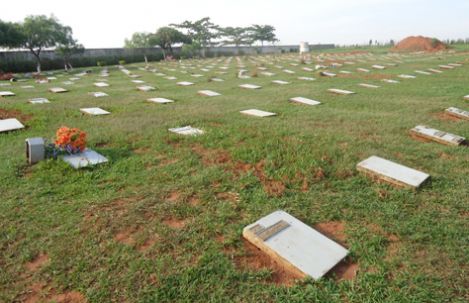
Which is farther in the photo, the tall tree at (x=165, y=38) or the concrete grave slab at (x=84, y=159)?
the tall tree at (x=165, y=38)

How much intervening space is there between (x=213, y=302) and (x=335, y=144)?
2873 mm

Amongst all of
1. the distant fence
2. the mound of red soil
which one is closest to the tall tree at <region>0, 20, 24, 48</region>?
the distant fence

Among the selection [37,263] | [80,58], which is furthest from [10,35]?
[37,263]

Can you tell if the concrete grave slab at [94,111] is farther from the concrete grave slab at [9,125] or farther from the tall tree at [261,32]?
the tall tree at [261,32]

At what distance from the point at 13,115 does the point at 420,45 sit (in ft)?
116

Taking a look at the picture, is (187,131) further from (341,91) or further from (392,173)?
(341,91)

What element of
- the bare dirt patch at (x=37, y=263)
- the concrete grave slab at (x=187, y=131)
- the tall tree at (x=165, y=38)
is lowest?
the bare dirt patch at (x=37, y=263)

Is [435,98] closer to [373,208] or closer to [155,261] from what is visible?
[373,208]

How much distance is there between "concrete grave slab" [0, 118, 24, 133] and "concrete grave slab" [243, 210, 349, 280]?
4.56 m

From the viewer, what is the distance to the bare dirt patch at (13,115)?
5.54 meters

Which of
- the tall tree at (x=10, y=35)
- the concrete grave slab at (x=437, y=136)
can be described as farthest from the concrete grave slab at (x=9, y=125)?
the tall tree at (x=10, y=35)

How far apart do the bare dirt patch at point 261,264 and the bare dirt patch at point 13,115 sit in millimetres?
5299

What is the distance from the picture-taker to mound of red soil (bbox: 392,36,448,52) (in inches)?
1124

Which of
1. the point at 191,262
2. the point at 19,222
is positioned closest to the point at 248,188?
the point at 191,262
